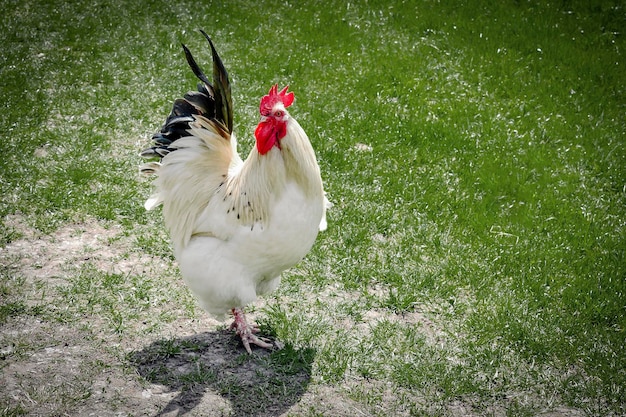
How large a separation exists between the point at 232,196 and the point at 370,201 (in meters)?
2.31

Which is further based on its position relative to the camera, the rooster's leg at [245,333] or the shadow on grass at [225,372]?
the rooster's leg at [245,333]

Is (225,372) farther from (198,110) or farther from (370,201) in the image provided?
(370,201)

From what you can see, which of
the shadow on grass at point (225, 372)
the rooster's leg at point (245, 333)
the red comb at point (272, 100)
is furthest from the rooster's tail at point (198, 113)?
the shadow on grass at point (225, 372)

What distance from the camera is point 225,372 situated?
468 cm

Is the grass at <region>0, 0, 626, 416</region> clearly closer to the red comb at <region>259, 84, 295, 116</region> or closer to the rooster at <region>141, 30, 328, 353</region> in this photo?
the rooster at <region>141, 30, 328, 353</region>

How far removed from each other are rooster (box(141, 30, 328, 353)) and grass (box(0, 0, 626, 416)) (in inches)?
26.7

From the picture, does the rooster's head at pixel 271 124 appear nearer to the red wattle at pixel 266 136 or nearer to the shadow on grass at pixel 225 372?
the red wattle at pixel 266 136

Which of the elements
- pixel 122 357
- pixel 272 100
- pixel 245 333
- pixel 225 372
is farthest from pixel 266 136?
pixel 122 357

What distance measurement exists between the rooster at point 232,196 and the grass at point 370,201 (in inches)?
26.7

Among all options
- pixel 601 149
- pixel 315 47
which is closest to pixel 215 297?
pixel 601 149

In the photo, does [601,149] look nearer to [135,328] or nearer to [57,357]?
[135,328]

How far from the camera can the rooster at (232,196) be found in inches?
167

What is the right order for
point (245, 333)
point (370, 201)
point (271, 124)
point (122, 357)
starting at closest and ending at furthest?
point (271, 124)
point (122, 357)
point (245, 333)
point (370, 201)

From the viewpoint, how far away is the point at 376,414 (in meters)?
4.37
